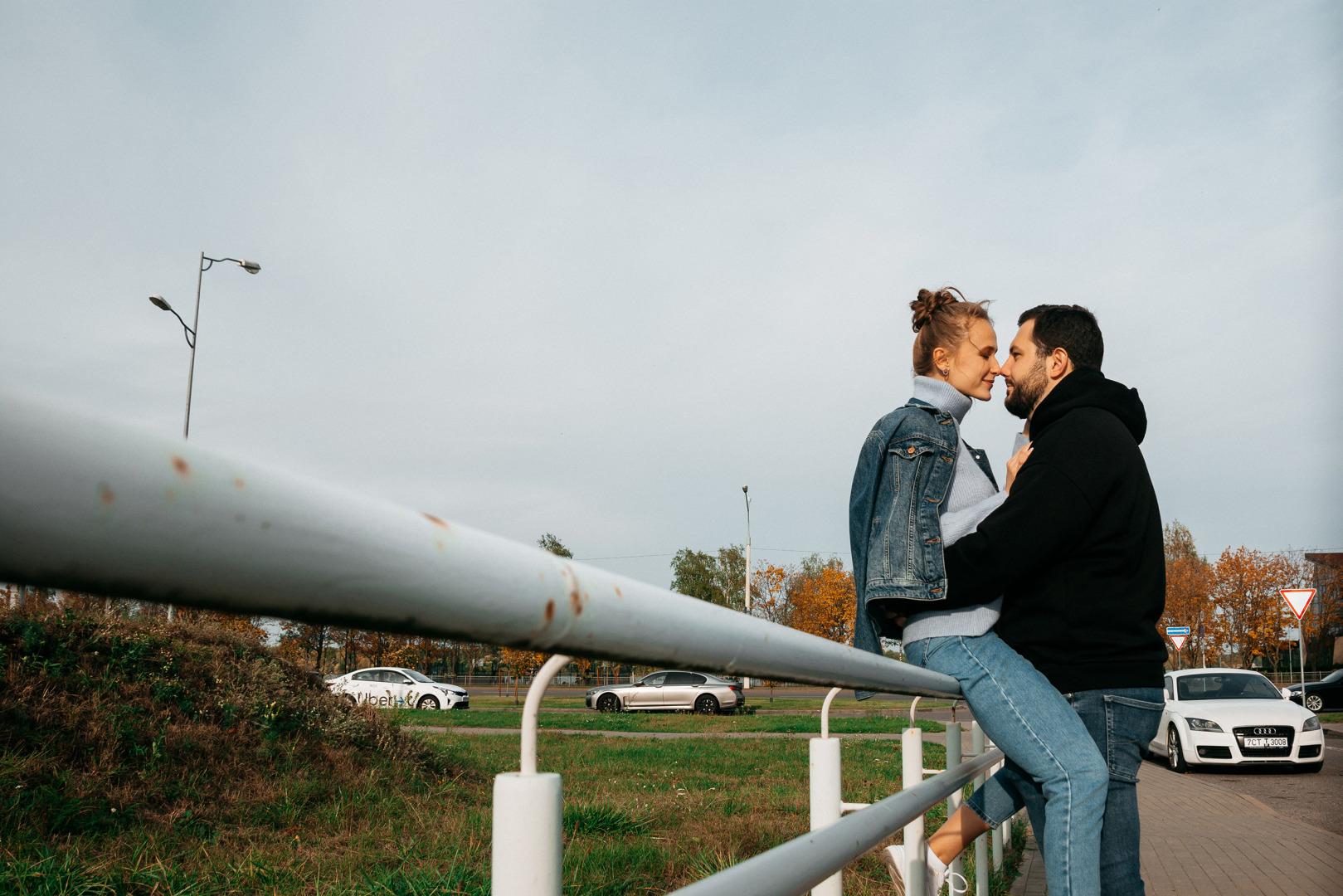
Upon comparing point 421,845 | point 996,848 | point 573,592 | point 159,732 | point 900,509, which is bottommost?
point 996,848

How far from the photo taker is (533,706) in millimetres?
870

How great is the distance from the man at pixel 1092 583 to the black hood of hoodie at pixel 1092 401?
0.08 meters

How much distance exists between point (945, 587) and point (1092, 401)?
702 mm

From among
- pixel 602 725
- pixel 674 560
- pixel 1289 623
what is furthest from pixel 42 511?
pixel 674 560

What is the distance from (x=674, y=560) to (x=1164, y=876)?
191 feet

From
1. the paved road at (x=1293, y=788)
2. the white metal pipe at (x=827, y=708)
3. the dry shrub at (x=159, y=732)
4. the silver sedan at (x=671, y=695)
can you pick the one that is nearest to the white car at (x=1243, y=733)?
the paved road at (x=1293, y=788)

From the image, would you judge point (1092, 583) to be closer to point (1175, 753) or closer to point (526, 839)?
point (526, 839)

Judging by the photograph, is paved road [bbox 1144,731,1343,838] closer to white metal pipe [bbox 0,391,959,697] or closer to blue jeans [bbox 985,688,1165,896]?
blue jeans [bbox 985,688,1165,896]

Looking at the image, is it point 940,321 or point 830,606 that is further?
point 830,606

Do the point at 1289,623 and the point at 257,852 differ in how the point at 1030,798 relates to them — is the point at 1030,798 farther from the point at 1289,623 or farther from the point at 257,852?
the point at 1289,623

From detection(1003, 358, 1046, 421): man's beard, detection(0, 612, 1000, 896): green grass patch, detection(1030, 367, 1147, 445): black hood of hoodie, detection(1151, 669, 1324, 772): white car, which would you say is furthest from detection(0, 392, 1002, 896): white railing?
detection(1151, 669, 1324, 772): white car

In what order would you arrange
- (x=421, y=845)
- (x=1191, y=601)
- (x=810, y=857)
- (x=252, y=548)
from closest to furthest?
(x=252, y=548) < (x=810, y=857) < (x=421, y=845) < (x=1191, y=601)

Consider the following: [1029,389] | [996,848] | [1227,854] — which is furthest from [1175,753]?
[1029,389]

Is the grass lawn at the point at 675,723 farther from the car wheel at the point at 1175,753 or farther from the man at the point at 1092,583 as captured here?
the man at the point at 1092,583
